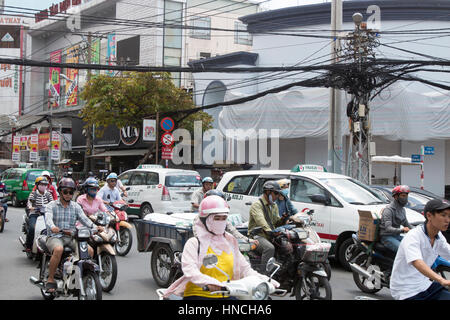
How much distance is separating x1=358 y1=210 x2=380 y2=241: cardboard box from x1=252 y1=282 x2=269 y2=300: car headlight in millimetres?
4063

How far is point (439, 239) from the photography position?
4570 millimetres

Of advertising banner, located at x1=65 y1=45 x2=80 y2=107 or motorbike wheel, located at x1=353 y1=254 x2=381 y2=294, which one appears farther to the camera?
advertising banner, located at x1=65 y1=45 x2=80 y2=107

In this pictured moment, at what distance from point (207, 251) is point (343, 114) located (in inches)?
805

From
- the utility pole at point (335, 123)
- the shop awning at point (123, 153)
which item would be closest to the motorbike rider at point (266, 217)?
the utility pole at point (335, 123)

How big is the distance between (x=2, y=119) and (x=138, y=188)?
158ft

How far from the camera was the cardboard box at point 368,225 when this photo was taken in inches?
300

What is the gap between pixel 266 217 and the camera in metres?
7.32

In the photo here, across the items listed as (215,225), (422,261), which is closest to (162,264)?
(215,225)

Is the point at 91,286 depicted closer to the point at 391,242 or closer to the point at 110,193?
the point at 391,242

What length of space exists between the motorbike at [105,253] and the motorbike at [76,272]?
64cm

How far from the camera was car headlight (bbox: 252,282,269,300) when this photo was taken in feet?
12.9

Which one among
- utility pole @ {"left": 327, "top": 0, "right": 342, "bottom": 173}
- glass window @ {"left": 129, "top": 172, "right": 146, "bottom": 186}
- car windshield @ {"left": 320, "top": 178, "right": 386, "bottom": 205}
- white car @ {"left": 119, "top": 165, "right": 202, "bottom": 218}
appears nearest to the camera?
car windshield @ {"left": 320, "top": 178, "right": 386, "bottom": 205}

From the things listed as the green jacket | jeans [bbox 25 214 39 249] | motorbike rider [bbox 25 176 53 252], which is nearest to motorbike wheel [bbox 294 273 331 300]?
the green jacket

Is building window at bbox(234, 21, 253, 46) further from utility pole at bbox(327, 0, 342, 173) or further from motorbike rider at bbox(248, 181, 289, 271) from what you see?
motorbike rider at bbox(248, 181, 289, 271)
